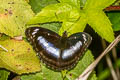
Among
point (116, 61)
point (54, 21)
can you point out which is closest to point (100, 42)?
point (116, 61)

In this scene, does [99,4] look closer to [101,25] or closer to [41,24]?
[101,25]

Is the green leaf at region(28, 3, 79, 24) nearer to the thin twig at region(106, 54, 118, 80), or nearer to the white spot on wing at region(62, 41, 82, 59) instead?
the white spot on wing at region(62, 41, 82, 59)

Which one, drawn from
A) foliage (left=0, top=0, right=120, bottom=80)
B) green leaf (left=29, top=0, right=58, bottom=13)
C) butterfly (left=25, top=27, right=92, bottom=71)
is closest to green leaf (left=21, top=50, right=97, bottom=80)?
foliage (left=0, top=0, right=120, bottom=80)

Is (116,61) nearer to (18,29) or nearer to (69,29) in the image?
(69,29)

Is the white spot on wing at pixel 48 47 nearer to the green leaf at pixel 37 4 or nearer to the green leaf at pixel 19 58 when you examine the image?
the green leaf at pixel 19 58

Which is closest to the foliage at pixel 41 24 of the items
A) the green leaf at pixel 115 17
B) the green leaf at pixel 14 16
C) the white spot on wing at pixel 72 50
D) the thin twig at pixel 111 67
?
the green leaf at pixel 14 16

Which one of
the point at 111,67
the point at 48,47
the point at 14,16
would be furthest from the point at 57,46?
the point at 111,67

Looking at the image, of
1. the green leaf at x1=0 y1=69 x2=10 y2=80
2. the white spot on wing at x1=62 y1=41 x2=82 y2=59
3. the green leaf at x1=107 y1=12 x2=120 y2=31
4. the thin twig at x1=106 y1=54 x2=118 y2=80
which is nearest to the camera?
the white spot on wing at x1=62 y1=41 x2=82 y2=59

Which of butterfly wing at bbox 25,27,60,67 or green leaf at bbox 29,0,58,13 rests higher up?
green leaf at bbox 29,0,58,13
